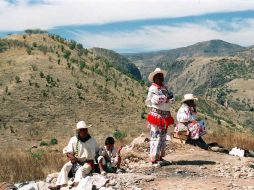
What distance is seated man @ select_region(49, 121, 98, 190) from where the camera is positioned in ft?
33.2

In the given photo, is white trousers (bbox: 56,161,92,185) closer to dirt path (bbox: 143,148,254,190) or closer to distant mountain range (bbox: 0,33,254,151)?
dirt path (bbox: 143,148,254,190)

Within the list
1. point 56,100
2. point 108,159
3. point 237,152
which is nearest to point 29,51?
point 56,100

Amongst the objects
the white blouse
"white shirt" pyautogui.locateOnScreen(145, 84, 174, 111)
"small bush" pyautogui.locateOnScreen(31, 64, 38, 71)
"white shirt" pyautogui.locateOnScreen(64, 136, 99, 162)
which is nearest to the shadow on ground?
"white shirt" pyautogui.locateOnScreen(145, 84, 174, 111)

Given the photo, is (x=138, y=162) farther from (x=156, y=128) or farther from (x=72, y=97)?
(x=72, y=97)

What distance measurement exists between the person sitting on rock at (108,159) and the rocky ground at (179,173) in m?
0.26

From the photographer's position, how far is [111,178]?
995 centimetres

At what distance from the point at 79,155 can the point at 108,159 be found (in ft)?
2.48

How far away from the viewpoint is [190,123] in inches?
557

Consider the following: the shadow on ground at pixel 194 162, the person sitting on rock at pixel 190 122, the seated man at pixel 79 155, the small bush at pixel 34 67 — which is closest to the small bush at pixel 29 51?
the small bush at pixel 34 67

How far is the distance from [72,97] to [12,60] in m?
7.49

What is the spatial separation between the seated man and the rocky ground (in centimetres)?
53

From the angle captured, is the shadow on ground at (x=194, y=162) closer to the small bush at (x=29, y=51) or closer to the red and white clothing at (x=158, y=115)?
the red and white clothing at (x=158, y=115)

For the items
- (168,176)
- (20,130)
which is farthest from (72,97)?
(168,176)

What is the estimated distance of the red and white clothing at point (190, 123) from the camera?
1407cm
